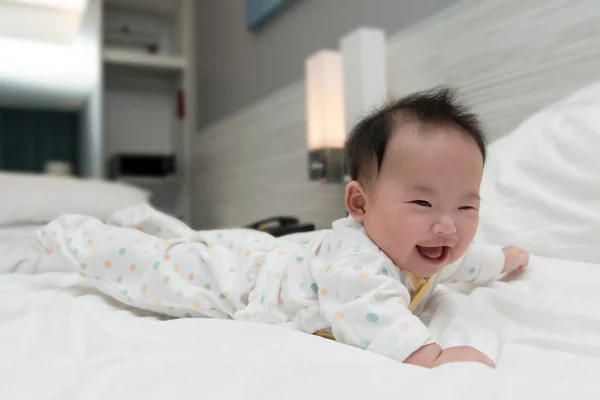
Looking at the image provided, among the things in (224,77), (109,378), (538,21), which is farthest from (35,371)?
(224,77)

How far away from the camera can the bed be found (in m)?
0.37

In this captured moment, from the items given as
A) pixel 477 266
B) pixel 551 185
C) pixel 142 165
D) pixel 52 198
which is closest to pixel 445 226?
pixel 477 266

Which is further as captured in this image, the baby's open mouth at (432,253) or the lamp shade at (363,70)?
the lamp shade at (363,70)

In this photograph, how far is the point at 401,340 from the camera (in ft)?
1.60

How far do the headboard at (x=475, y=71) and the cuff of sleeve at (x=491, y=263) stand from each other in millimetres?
465

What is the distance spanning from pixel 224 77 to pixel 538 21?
1889mm

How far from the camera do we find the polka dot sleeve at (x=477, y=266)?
69cm

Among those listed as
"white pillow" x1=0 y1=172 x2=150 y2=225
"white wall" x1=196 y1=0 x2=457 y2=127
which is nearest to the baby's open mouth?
"white wall" x1=196 y1=0 x2=457 y2=127

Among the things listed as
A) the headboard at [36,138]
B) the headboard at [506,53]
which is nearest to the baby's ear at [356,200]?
the headboard at [506,53]

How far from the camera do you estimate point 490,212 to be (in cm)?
87

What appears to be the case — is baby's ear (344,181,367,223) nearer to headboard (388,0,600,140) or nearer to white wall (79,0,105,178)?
headboard (388,0,600,140)

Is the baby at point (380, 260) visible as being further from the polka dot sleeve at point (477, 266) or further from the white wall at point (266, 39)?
the white wall at point (266, 39)

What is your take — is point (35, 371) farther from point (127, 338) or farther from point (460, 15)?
point (460, 15)

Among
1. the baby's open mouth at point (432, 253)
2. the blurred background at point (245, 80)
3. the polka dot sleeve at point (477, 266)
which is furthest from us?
the blurred background at point (245, 80)
